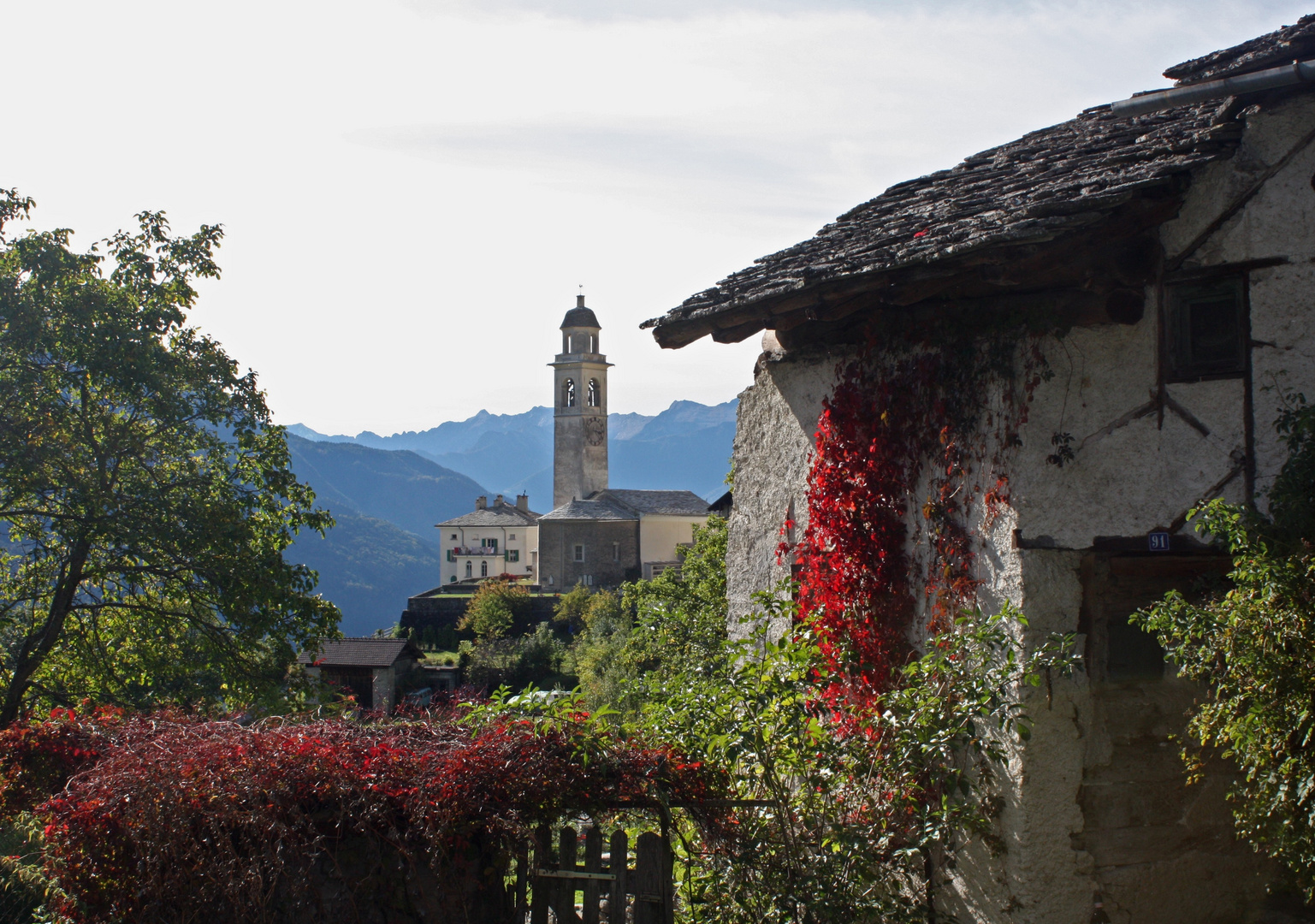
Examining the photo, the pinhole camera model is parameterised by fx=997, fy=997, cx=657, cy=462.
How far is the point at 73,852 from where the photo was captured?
12.9 feet

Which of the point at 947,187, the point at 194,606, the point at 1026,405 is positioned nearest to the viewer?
the point at 1026,405

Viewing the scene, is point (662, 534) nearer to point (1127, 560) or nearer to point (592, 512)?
point (592, 512)

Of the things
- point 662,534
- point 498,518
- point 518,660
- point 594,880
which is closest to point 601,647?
point 518,660

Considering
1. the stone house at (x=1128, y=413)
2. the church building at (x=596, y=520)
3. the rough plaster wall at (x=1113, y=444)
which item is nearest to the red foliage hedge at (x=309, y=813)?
the stone house at (x=1128, y=413)

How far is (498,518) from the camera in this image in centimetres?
6812

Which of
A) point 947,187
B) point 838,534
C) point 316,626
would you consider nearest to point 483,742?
point 838,534

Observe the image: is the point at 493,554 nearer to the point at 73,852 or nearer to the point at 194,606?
the point at 194,606

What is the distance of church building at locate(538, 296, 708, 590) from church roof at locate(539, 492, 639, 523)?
5 centimetres

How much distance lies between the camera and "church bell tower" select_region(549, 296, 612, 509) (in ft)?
220

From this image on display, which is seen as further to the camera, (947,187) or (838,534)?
(947,187)

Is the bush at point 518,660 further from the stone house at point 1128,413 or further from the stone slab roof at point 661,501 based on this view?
the stone house at point 1128,413

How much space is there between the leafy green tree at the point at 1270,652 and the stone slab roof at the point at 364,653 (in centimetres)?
3122

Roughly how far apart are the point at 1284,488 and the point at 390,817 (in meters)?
3.88

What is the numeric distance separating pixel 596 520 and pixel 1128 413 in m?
51.5
